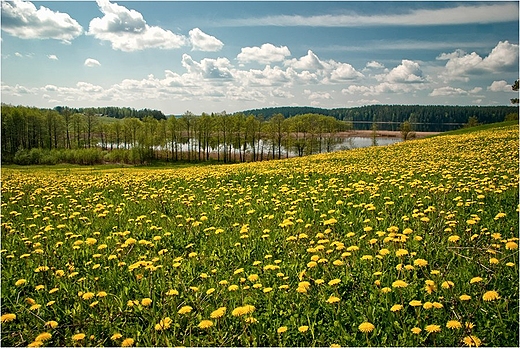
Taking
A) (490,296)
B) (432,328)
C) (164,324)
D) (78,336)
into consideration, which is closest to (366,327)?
(432,328)

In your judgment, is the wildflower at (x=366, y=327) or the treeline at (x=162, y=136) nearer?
the wildflower at (x=366, y=327)

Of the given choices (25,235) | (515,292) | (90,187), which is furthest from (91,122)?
(515,292)

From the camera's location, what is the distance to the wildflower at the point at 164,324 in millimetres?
3396

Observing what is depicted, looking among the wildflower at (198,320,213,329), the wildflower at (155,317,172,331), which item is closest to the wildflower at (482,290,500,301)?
the wildflower at (198,320,213,329)

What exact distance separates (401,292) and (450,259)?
1161mm

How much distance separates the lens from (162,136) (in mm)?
89750

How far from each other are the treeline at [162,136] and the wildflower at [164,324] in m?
81.8

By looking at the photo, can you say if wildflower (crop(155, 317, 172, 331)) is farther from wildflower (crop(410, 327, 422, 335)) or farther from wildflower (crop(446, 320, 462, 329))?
wildflower (crop(446, 320, 462, 329))

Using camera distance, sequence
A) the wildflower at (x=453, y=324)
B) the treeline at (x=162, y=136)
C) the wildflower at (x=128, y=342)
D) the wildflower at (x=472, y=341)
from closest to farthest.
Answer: the wildflower at (x=472, y=341), the wildflower at (x=453, y=324), the wildflower at (x=128, y=342), the treeline at (x=162, y=136)

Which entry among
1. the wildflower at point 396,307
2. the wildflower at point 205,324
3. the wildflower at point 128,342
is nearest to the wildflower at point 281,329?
the wildflower at point 205,324

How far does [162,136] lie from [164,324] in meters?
90.2

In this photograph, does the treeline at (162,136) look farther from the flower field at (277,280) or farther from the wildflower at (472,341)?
the wildflower at (472,341)

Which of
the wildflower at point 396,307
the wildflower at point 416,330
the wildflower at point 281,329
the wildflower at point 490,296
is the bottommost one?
the wildflower at point 281,329

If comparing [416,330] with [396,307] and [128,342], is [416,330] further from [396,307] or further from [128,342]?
[128,342]
